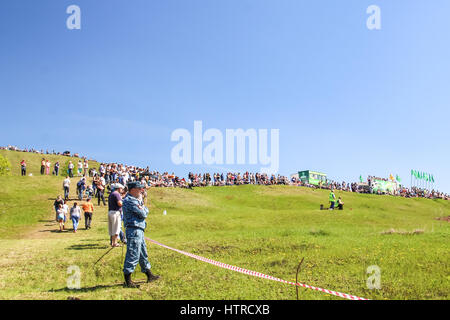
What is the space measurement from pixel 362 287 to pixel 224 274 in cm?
413

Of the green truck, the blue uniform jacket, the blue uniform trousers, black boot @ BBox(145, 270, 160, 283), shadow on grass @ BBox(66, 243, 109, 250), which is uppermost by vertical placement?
the blue uniform jacket

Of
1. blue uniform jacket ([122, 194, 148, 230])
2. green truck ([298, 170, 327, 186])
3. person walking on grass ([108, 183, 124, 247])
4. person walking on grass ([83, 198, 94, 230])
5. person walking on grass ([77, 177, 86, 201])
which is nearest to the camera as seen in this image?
blue uniform jacket ([122, 194, 148, 230])

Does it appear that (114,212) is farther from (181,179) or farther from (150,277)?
(181,179)

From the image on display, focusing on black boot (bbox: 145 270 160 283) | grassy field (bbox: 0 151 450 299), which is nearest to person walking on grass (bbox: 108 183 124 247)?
grassy field (bbox: 0 151 450 299)

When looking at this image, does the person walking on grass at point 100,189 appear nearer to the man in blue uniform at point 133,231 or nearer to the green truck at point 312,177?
the man in blue uniform at point 133,231

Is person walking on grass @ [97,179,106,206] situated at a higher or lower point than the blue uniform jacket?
lower

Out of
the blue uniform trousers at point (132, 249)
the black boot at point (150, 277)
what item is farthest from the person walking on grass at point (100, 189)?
the blue uniform trousers at point (132, 249)

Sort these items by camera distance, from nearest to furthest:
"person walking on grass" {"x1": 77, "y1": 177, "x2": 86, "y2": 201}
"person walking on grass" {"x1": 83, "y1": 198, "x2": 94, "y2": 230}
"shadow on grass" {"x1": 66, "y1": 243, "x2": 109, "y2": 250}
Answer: "shadow on grass" {"x1": 66, "y1": 243, "x2": 109, "y2": 250}
"person walking on grass" {"x1": 83, "y1": 198, "x2": 94, "y2": 230}
"person walking on grass" {"x1": 77, "y1": 177, "x2": 86, "y2": 201}

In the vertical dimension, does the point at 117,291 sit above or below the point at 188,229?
above

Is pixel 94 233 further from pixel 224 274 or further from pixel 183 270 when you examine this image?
pixel 224 274

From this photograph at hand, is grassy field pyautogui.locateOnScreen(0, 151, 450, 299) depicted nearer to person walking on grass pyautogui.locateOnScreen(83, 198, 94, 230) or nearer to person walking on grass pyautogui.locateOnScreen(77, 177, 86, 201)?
person walking on grass pyautogui.locateOnScreen(83, 198, 94, 230)

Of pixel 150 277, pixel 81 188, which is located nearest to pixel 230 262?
pixel 150 277
